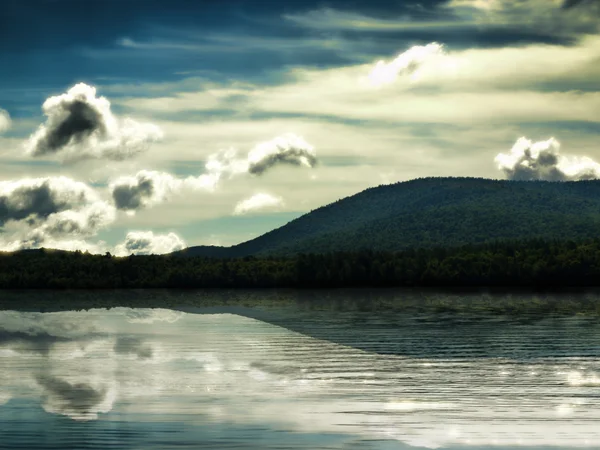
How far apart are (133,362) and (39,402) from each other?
14088 millimetres

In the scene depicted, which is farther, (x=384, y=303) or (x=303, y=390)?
(x=384, y=303)

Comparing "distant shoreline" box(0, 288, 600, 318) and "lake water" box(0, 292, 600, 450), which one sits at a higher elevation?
"distant shoreline" box(0, 288, 600, 318)

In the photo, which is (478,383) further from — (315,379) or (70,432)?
(70,432)

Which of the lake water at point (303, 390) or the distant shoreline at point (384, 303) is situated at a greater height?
the distant shoreline at point (384, 303)

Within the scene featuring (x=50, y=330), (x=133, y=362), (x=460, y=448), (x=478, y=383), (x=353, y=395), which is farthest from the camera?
(x=50, y=330)

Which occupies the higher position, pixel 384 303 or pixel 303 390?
pixel 384 303

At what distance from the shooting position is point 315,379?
122 ft

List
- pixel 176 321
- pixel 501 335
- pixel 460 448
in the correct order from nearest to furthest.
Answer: pixel 460 448
pixel 501 335
pixel 176 321

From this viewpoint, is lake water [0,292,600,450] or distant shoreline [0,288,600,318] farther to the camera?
distant shoreline [0,288,600,318]

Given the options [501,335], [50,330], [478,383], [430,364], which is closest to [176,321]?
[50,330]

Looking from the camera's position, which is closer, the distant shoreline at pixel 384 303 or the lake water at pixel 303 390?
the lake water at pixel 303 390

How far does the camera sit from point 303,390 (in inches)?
1336

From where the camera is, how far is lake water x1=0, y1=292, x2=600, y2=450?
2512 centimetres

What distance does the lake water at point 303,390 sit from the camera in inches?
989
